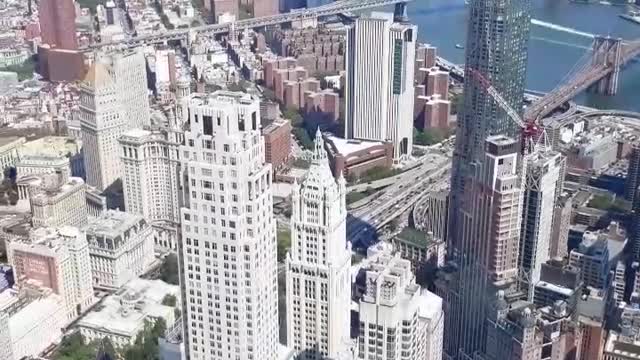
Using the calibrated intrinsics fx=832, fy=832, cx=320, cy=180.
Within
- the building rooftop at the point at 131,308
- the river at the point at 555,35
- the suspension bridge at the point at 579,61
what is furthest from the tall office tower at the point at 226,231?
the river at the point at 555,35

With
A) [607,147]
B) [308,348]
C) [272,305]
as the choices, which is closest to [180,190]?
[272,305]

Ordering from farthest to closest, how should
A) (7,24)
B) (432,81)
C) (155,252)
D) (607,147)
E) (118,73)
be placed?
(7,24)
(432,81)
(607,147)
(118,73)
(155,252)

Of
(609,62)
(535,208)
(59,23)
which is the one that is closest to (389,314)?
(535,208)

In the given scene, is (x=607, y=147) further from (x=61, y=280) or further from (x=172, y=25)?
(x=172, y=25)

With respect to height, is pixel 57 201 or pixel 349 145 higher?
pixel 57 201

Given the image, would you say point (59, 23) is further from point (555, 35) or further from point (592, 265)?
point (555, 35)

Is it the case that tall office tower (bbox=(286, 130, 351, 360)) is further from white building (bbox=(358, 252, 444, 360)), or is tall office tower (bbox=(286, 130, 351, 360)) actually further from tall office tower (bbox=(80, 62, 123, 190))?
tall office tower (bbox=(80, 62, 123, 190))

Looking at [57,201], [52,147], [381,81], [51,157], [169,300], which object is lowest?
[169,300]
